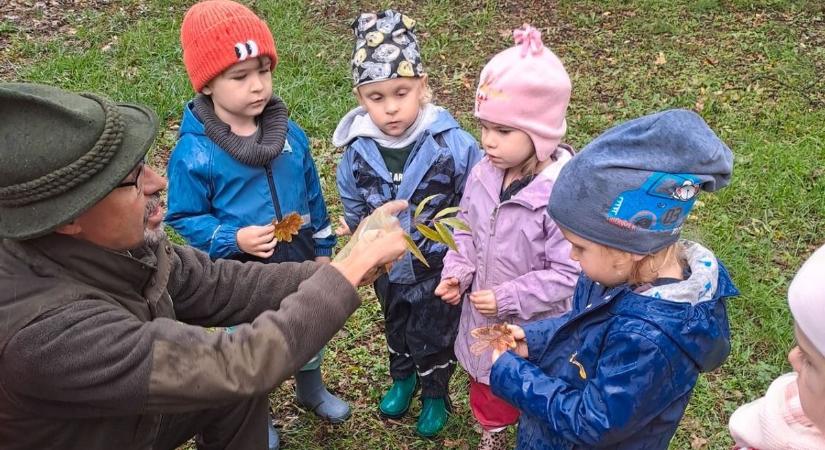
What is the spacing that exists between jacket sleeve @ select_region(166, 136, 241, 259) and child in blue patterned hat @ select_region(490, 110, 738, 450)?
4.74ft

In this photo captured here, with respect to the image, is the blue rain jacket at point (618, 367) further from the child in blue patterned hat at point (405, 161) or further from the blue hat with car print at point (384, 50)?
the blue hat with car print at point (384, 50)

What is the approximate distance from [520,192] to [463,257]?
429 mm

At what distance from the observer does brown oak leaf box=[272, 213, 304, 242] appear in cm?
320

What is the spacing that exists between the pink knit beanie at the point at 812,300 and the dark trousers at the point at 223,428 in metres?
2.07

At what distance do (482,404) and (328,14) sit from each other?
6550 mm

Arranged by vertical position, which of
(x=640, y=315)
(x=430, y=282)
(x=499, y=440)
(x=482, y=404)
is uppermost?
(x=640, y=315)

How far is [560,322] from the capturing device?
2.70 m

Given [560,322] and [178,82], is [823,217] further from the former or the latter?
[178,82]

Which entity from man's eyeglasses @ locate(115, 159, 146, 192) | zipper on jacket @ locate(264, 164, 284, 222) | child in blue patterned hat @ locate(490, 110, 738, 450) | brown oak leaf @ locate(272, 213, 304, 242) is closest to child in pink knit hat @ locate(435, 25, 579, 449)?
child in blue patterned hat @ locate(490, 110, 738, 450)

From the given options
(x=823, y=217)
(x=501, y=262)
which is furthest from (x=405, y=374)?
(x=823, y=217)

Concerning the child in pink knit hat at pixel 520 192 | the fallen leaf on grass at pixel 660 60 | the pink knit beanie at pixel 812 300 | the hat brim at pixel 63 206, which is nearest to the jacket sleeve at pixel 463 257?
the child in pink knit hat at pixel 520 192

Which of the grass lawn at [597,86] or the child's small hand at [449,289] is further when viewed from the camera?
the grass lawn at [597,86]

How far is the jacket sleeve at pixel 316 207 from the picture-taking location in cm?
347

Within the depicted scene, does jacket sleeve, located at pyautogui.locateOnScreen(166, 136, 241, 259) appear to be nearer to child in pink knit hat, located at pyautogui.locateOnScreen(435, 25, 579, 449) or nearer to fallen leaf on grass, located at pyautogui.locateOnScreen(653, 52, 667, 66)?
child in pink knit hat, located at pyautogui.locateOnScreen(435, 25, 579, 449)
